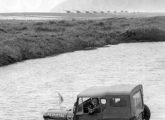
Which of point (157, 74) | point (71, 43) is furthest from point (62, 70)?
point (71, 43)

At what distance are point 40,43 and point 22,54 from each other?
464 centimetres

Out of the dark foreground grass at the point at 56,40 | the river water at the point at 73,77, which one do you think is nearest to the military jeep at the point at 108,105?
the river water at the point at 73,77

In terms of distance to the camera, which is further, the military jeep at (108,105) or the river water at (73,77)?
the river water at (73,77)

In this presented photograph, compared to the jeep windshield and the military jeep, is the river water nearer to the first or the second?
the military jeep

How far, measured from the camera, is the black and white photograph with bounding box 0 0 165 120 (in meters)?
17.9

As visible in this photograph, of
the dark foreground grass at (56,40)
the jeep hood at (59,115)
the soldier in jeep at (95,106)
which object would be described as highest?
the soldier in jeep at (95,106)

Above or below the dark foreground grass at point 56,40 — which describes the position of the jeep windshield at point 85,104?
above

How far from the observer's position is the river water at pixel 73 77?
2805 centimetres

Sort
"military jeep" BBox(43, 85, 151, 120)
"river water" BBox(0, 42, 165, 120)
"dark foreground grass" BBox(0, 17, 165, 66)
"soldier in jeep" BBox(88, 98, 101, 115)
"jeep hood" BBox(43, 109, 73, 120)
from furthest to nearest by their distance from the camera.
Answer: "dark foreground grass" BBox(0, 17, 165, 66) < "river water" BBox(0, 42, 165, 120) < "jeep hood" BBox(43, 109, 73, 120) < "soldier in jeep" BBox(88, 98, 101, 115) < "military jeep" BBox(43, 85, 151, 120)

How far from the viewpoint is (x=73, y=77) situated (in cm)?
3841

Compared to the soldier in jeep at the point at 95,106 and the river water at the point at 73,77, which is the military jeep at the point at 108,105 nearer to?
the soldier in jeep at the point at 95,106

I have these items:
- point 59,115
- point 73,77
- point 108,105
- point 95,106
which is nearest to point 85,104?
point 95,106

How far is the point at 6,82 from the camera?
37.1 m

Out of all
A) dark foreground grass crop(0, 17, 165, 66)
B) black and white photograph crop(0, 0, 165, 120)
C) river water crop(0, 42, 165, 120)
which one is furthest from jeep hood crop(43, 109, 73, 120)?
dark foreground grass crop(0, 17, 165, 66)
